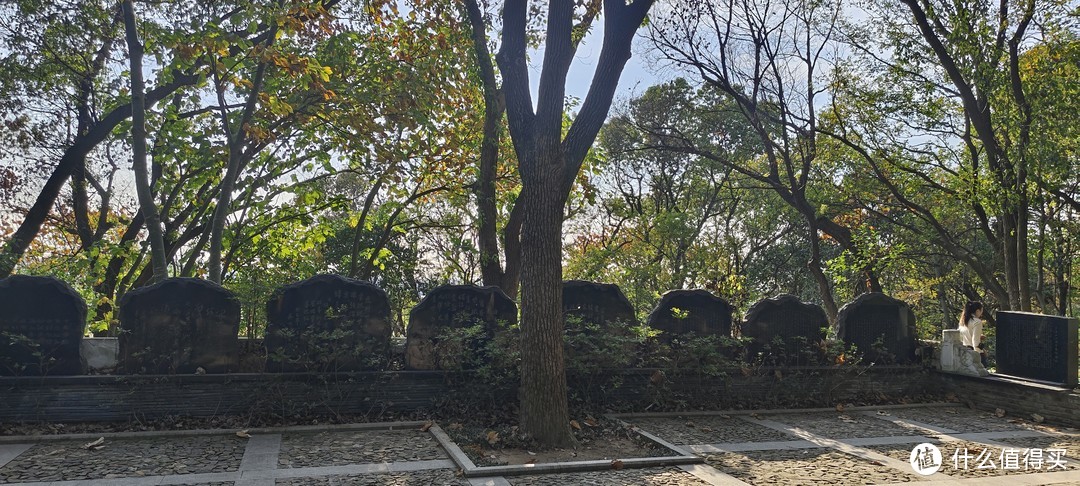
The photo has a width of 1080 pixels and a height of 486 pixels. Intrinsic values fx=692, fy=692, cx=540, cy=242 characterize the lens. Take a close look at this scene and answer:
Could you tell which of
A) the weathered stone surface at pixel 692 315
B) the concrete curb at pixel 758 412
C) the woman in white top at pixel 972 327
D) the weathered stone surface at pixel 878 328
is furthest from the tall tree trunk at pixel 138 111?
the woman in white top at pixel 972 327

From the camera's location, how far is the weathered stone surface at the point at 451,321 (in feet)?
26.8

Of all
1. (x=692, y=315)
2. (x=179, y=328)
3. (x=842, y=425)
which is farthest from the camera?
(x=692, y=315)

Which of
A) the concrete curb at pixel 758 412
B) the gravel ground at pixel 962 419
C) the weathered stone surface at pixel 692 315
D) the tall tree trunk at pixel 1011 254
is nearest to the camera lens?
the gravel ground at pixel 962 419

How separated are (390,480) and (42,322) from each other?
15.5 ft

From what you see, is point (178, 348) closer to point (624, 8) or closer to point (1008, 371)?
point (624, 8)

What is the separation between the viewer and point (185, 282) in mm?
7574

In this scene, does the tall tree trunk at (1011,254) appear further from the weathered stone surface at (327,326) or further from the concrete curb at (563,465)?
the weathered stone surface at (327,326)

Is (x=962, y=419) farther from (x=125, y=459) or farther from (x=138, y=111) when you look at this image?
(x=138, y=111)

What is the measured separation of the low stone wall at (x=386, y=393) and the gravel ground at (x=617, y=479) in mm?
2407

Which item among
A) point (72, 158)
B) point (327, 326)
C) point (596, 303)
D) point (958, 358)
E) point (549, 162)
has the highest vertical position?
point (72, 158)

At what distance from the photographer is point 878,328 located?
10258 mm

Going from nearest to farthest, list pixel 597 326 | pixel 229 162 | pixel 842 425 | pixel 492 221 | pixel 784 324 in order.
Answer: pixel 842 425 → pixel 597 326 → pixel 229 162 → pixel 784 324 → pixel 492 221

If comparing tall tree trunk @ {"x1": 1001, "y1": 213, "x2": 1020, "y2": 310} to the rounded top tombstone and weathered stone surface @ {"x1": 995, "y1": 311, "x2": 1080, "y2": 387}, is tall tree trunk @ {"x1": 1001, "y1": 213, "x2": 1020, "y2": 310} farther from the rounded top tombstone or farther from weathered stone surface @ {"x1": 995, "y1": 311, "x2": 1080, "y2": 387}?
the rounded top tombstone

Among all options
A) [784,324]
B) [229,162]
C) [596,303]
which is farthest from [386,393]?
[784,324]
